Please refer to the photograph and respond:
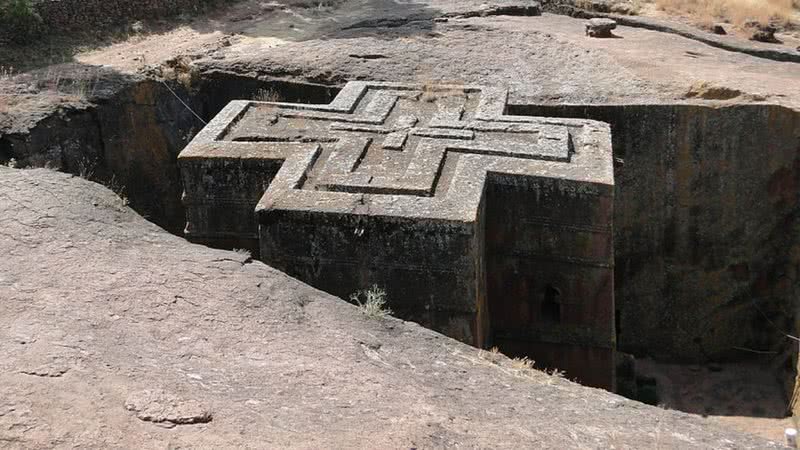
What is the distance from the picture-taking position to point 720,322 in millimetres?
8914

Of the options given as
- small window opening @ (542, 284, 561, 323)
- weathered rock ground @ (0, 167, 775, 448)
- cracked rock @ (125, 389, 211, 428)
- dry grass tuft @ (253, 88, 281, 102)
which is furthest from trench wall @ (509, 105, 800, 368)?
cracked rock @ (125, 389, 211, 428)

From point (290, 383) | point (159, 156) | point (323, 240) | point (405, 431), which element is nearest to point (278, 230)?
point (323, 240)

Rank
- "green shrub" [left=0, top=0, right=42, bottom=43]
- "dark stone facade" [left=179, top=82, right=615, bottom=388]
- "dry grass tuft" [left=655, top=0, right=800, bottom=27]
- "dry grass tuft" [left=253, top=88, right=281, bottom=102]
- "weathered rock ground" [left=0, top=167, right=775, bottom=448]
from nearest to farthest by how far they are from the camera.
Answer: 1. "weathered rock ground" [left=0, top=167, right=775, bottom=448]
2. "dark stone facade" [left=179, top=82, right=615, bottom=388]
3. "dry grass tuft" [left=253, top=88, right=281, bottom=102]
4. "green shrub" [left=0, top=0, right=42, bottom=43]
5. "dry grass tuft" [left=655, top=0, right=800, bottom=27]

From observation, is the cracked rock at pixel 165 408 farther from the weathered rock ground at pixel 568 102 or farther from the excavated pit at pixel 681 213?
the excavated pit at pixel 681 213

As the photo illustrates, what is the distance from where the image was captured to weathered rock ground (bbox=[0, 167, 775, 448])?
11.0ft

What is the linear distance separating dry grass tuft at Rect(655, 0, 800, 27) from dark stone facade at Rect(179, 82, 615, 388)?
6.05 m

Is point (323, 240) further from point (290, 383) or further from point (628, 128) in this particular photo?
point (628, 128)

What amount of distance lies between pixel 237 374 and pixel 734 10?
10.8m

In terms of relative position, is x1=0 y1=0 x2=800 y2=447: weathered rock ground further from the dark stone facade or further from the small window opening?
the small window opening

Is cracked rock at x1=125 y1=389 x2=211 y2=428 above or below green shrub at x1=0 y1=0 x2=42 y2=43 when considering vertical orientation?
below

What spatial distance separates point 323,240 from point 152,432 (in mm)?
2796

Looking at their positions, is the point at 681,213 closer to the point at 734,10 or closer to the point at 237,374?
the point at 734,10

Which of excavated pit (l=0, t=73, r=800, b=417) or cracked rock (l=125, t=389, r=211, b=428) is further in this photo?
excavated pit (l=0, t=73, r=800, b=417)

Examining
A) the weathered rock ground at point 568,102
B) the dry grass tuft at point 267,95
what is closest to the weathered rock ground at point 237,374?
the weathered rock ground at point 568,102
